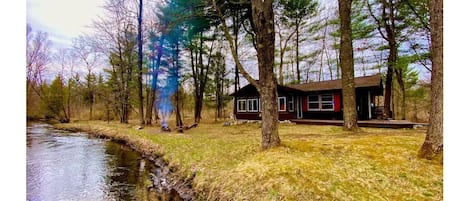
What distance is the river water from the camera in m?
3.26

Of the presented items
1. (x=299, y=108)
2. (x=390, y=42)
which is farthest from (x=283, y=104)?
(x=390, y=42)

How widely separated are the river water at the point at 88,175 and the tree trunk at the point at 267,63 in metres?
1.62

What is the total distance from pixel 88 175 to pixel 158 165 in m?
1.18

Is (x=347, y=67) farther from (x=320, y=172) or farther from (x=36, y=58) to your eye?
(x=36, y=58)

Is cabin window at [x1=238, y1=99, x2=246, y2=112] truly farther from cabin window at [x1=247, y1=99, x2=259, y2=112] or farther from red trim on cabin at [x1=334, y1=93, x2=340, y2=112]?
red trim on cabin at [x1=334, y1=93, x2=340, y2=112]

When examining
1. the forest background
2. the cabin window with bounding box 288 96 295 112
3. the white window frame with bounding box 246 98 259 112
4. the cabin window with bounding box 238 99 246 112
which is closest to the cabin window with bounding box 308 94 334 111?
the cabin window with bounding box 288 96 295 112

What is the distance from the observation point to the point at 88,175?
4121 millimetres

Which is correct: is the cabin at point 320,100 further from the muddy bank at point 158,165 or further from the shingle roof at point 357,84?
the muddy bank at point 158,165

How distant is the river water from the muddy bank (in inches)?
4.2

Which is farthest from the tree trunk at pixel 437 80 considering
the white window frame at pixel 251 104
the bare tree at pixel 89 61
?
the bare tree at pixel 89 61

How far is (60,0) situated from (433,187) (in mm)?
4351

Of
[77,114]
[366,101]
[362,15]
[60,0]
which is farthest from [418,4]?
[77,114]

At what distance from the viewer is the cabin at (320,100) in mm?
9565

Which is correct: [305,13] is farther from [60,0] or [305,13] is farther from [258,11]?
[60,0]
